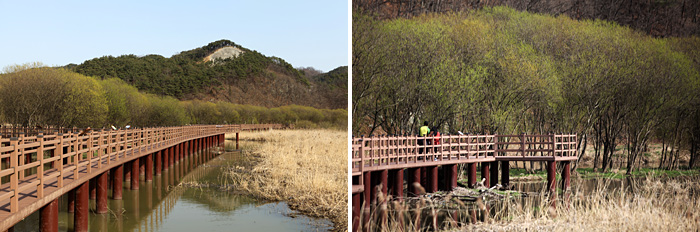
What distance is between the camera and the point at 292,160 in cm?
1302

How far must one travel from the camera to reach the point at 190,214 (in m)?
8.80

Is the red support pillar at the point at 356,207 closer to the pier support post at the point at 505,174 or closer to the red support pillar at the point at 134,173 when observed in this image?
the red support pillar at the point at 134,173

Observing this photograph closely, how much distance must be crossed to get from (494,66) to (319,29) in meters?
12.0

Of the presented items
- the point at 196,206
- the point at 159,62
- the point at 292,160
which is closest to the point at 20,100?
the point at 292,160

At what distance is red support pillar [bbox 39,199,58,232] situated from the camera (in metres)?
6.04

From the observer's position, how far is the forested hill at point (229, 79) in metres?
53.6

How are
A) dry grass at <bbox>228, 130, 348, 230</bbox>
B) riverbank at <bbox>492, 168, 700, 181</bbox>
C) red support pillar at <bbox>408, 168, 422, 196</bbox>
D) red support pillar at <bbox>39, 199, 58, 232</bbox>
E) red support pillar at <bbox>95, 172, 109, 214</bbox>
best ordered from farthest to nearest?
riverbank at <bbox>492, 168, 700, 181</bbox>
red support pillar at <bbox>408, 168, 422, 196</bbox>
red support pillar at <bbox>95, 172, 109, 214</bbox>
dry grass at <bbox>228, 130, 348, 230</bbox>
red support pillar at <bbox>39, 199, 58, 232</bbox>

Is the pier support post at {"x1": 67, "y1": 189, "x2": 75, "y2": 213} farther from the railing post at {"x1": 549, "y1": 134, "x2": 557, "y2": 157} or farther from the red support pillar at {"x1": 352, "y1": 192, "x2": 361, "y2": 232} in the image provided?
the railing post at {"x1": 549, "y1": 134, "x2": 557, "y2": 157}

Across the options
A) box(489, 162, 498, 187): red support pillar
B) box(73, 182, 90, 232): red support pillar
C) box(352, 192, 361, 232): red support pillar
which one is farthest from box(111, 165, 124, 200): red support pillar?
box(489, 162, 498, 187): red support pillar

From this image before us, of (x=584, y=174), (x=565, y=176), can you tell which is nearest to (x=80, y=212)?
(x=565, y=176)

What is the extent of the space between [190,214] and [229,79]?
53905 mm

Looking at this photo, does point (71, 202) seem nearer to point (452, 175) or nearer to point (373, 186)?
point (373, 186)

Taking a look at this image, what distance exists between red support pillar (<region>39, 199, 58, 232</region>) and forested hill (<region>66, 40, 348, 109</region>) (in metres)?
43.2

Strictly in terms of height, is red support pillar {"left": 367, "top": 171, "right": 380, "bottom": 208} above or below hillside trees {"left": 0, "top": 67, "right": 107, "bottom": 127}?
below
